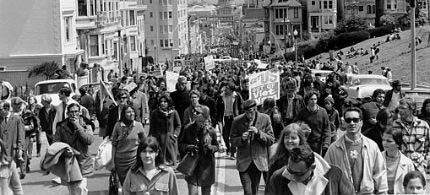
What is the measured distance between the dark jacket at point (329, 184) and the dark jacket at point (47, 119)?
11826mm

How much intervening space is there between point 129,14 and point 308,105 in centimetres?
7418

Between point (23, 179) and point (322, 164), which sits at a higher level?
point (322, 164)

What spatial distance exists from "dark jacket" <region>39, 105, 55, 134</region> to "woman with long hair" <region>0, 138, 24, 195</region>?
7.29 metres

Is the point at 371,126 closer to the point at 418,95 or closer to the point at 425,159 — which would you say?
the point at 425,159

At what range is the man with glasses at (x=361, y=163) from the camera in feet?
32.1

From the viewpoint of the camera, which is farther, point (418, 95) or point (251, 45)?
point (251, 45)

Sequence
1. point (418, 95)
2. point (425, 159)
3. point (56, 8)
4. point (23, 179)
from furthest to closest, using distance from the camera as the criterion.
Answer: point (56, 8)
point (418, 95)
point (23, 179)
point (425, 159)

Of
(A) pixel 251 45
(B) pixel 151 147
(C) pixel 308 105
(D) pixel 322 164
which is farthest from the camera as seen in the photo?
(A) pixel 251 45

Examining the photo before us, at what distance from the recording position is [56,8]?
185 feet

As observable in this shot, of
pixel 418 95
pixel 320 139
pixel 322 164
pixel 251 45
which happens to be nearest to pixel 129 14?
pixel 418 95

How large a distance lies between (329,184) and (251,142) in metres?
5.26

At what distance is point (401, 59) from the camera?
67312 mm

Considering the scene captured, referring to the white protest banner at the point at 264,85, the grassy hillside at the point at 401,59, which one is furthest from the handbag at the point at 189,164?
the grassy hillside at the point at 401,59

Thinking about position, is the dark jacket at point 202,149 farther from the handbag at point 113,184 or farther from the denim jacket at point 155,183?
the denim jacket at point 155,183
